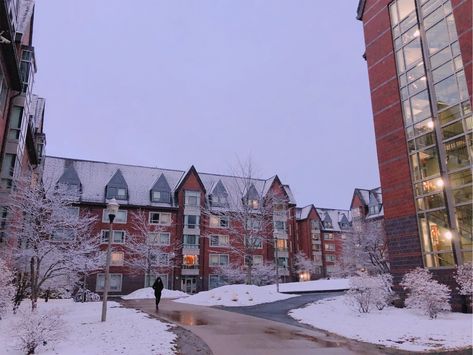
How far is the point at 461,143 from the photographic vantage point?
64.3 feet

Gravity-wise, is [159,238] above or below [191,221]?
below

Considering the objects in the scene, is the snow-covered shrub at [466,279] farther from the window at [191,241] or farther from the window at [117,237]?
the window at [117,237]

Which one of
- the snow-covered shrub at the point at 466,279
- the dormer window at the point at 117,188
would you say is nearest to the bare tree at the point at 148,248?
the dormer window at the point at 117,188

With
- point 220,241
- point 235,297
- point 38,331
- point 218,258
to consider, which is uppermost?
point 220,241

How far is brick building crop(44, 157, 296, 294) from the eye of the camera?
4931 centimetres

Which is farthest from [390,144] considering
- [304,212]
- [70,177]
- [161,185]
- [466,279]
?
[304,212]

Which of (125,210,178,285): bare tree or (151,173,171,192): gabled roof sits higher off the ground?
(151,173,171,192): gabled roof

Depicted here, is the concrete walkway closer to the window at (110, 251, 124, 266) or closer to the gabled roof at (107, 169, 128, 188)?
the window at (110, 251, 124, 266)

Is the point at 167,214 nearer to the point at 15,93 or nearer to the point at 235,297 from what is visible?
the point at 15,93

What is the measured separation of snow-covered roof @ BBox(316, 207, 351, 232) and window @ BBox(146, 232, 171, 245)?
4162 cm

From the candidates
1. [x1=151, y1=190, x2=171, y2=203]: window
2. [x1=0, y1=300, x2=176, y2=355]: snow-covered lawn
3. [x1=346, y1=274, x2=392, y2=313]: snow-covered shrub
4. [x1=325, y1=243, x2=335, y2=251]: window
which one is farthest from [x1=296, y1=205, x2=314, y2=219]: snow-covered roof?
[x1=0, y1=300, x2=176, y2=355]: snow-covered lawn

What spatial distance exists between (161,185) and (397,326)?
143ft

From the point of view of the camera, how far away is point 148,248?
4544 cm

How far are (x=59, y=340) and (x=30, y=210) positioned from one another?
1536 centimetres
